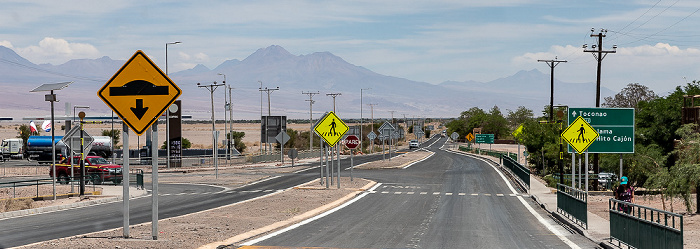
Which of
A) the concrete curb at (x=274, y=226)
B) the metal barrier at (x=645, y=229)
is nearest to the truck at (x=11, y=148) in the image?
the concrete curb at (x=274, y=226)

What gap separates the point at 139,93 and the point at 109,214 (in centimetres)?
1228

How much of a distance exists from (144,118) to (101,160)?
3489 centimetres

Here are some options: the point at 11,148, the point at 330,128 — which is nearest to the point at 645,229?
the point at 330,128

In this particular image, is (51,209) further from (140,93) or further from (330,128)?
(140,93)

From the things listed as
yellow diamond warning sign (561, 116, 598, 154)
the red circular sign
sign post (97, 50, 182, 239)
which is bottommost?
the red circular sign

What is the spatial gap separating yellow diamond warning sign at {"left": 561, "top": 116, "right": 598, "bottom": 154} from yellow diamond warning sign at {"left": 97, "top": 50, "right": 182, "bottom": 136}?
16.4 metres

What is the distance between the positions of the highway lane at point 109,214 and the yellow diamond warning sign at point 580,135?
12.8 meters

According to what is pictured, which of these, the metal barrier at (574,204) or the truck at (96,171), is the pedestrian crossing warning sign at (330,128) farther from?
the truck at (96,171)

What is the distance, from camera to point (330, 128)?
32.0m

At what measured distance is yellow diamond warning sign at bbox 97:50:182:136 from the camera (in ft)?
42.4

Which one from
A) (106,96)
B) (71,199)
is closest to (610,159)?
(71,199)

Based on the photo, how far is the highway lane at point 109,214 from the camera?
18167mm

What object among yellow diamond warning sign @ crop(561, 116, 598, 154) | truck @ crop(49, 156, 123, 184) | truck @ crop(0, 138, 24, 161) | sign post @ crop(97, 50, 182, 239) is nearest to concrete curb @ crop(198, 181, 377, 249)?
sign post @ crop(97, 50, 182, 239)

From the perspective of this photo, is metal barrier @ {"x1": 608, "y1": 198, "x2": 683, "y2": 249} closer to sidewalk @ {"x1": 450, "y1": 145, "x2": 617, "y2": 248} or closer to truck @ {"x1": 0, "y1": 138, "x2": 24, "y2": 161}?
sidewalk @ {"x1": 450, "y1": 145, "x2": 617, "y2": 248}
